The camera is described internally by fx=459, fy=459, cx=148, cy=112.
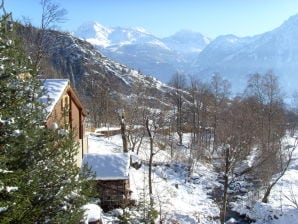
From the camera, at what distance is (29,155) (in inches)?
561

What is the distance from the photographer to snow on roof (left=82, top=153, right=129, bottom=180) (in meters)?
28.2

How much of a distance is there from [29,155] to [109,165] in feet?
48.5

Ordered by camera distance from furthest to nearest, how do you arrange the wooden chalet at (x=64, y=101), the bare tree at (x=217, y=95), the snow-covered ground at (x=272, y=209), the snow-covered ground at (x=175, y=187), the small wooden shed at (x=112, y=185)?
1. the bare tree at (x=217, y=95)
2. the snow-covered ground at (x=175, y=187)
3. the snow-covered ground at (x=272, y=209)
4. the small wooden shed at (x=112, y=185)
5. the wooden chalet at (x=64, y=101)

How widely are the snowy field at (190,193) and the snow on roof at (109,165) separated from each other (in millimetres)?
2222

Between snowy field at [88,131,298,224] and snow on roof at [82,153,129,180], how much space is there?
2222mm

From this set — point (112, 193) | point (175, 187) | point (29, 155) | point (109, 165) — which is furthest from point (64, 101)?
point (175, 187)

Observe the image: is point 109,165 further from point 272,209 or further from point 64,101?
point 272,209

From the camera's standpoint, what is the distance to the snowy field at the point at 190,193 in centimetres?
3409

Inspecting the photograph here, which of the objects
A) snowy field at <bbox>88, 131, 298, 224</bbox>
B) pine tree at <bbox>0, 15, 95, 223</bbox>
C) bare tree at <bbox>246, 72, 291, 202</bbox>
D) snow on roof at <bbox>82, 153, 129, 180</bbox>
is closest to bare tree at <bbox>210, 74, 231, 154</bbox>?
bare tree at <bbox>246, 72, 291, 202</bbox>

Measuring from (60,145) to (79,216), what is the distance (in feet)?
7.87

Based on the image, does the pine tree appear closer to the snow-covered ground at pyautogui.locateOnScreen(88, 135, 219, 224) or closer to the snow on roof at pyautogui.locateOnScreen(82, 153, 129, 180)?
the snow on roof at pyautogui.locateOnScreen(82, 153, 129, 180)

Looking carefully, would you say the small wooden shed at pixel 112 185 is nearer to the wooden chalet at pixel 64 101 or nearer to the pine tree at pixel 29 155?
the wooden chalet at pixel 64 101

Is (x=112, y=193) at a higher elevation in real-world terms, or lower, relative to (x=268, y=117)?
lower

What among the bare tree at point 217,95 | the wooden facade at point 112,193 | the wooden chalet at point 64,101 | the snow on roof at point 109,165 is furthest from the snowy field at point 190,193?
the bare tree at point 217,95
